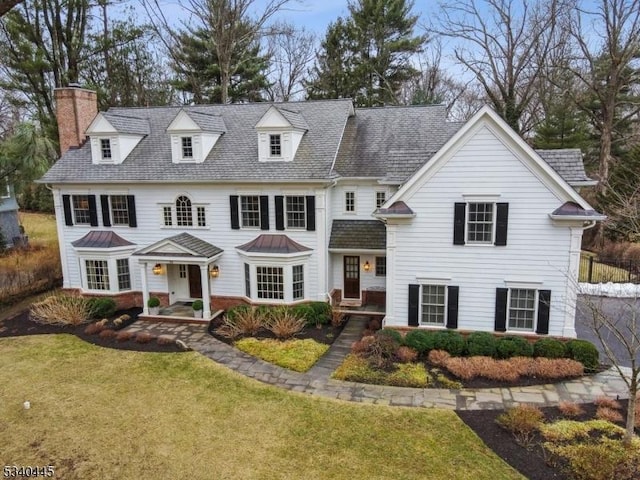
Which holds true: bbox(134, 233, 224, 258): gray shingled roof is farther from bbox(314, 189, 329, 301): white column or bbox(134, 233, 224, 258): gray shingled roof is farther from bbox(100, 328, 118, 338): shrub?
bbox(314, 189, 329, 301): white column

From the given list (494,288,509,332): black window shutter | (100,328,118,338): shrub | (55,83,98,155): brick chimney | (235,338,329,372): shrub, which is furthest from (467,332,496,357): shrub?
(55,83,98,155): brick chimney

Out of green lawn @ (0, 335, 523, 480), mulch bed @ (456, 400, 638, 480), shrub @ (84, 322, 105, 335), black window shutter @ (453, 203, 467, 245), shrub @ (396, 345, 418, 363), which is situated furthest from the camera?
shrub @ (84, 322, 105, 335)

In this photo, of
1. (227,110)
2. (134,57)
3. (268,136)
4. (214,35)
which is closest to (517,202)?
(268,136)

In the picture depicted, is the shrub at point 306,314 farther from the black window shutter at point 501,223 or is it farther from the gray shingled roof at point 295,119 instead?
the gray shingled roof at point 295,119

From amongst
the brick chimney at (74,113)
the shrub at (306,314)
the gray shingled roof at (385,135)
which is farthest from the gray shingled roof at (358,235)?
the brick chimney at (74,113)

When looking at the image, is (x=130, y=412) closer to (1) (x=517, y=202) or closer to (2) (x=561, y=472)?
(2) (x=561, y=472)

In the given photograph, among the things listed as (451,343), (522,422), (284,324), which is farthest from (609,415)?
(284,324)

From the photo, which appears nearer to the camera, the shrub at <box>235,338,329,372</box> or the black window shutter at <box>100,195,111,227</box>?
the shrub at <box>235,338,329,372</box>

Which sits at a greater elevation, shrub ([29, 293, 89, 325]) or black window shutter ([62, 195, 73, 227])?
black window shutter ([62, 195, 73, 227])

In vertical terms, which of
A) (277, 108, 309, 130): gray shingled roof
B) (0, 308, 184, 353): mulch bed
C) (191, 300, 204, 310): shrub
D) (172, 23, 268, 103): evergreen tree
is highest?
(172, 23, 268, 103): evergreen tree
